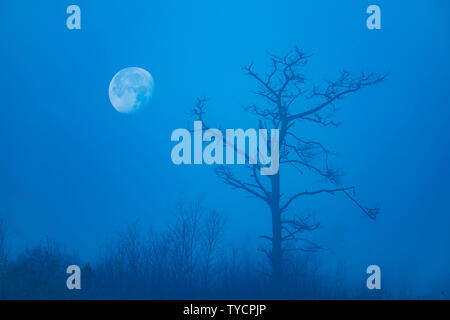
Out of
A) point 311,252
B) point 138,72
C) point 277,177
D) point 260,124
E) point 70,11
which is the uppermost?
point 70,11

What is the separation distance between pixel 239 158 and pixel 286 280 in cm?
107

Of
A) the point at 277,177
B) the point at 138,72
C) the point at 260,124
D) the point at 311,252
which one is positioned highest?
the point at 138,72

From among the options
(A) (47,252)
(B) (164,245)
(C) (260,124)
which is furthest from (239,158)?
(A) (47,252)

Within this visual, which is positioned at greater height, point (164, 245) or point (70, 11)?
point (70, 11)

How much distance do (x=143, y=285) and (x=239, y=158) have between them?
1.29 m

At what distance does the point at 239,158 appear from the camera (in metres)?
5.57

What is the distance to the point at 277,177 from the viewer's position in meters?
5.56

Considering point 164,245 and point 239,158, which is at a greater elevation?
point 239,158

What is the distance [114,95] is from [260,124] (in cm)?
123
